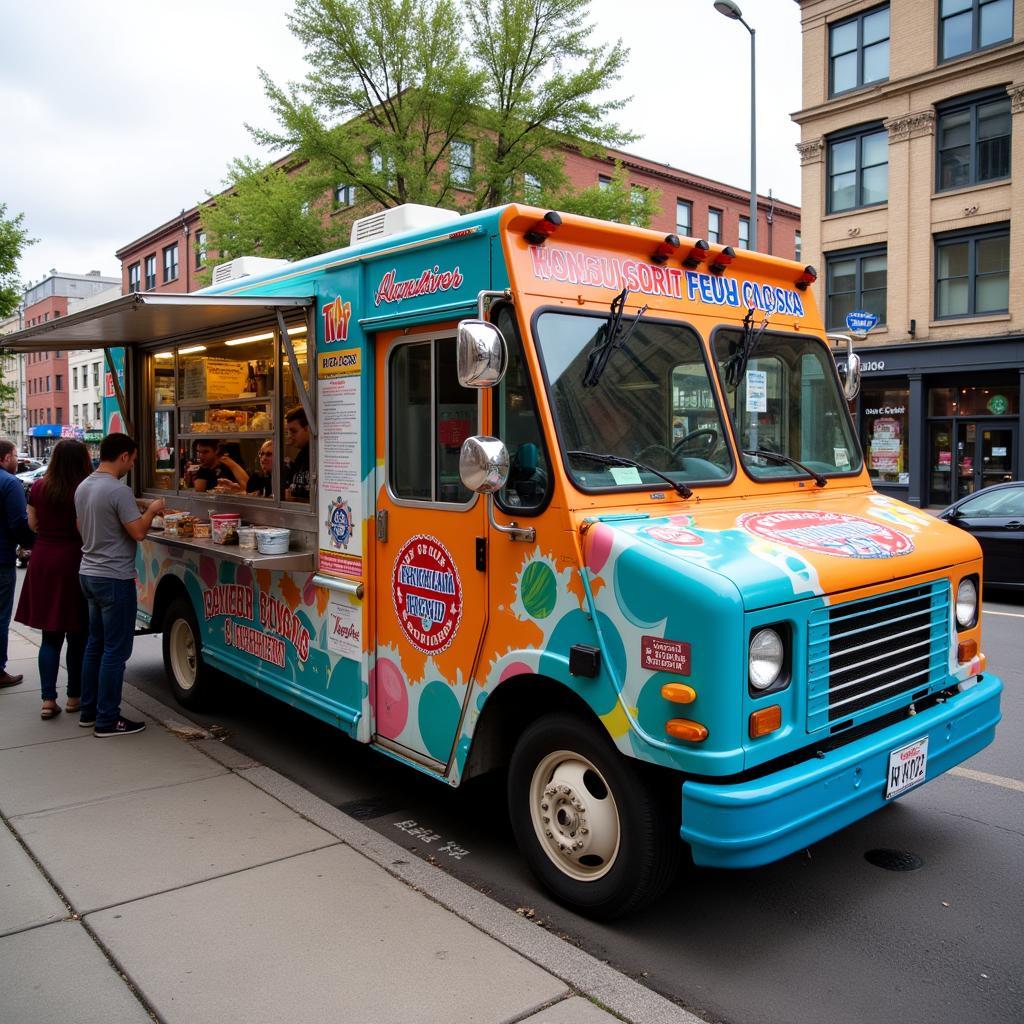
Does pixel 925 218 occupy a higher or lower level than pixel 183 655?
higher

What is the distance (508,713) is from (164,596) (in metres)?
4.09

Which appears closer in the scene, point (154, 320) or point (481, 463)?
point (481, 463)

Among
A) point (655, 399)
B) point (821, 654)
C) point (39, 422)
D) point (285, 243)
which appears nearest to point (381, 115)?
point (285, 243)

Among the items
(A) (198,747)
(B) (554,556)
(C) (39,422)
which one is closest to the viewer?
(B) (554,556)

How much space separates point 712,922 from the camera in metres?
3.78

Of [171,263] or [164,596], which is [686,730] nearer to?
[164,596]

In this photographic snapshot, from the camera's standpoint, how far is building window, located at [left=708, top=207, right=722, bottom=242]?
40219 millimetres

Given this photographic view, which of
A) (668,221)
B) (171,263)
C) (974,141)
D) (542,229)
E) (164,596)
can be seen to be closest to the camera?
(542,229)

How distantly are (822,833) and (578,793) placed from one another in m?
0.90

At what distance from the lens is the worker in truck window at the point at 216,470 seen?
634cm

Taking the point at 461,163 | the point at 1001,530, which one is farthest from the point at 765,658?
the point at 461,163

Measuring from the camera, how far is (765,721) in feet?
10.5

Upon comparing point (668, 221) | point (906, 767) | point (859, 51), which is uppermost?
point (859, 51)

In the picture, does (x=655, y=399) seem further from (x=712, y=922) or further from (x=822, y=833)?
(x=712, y=922)
